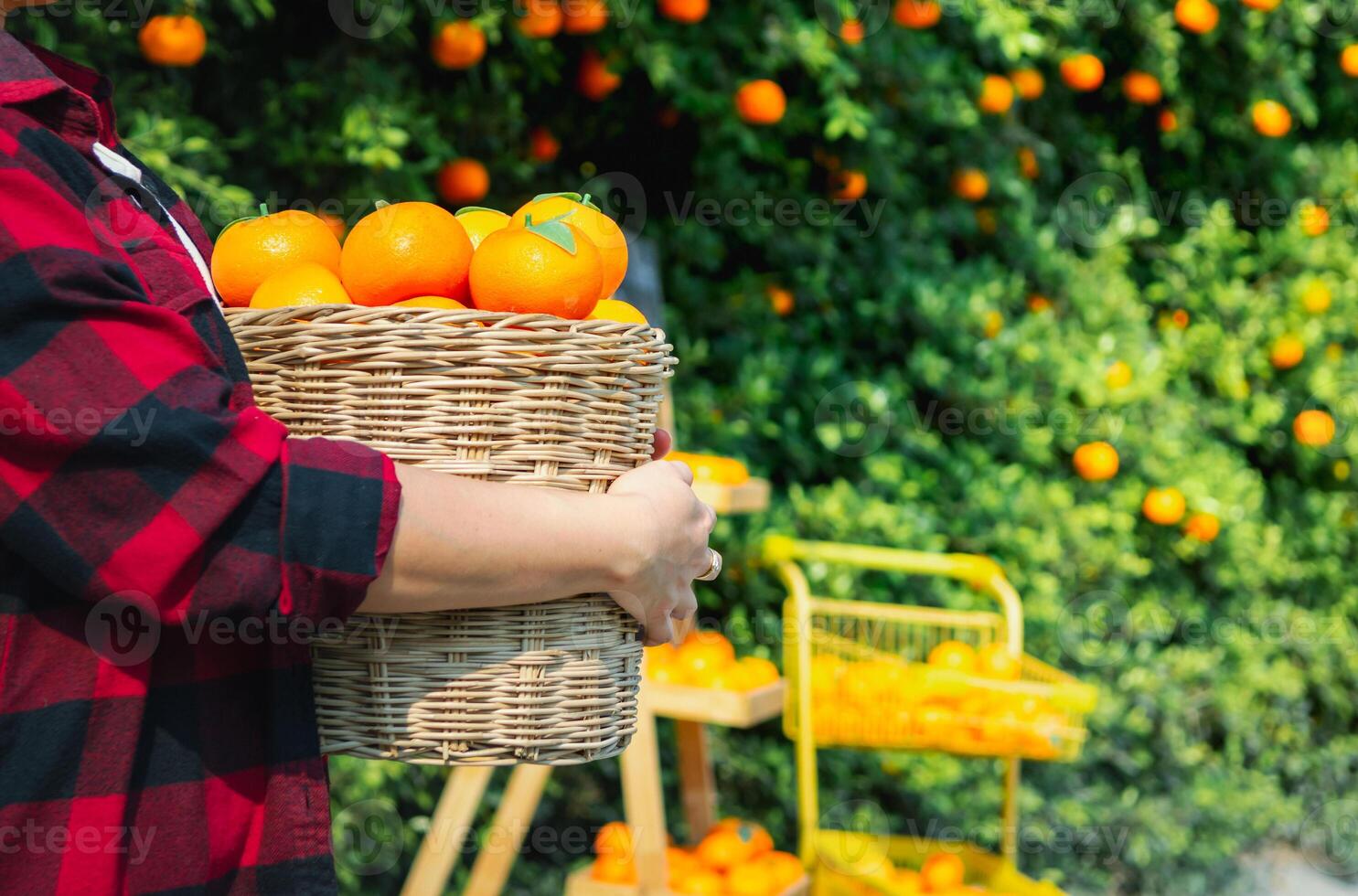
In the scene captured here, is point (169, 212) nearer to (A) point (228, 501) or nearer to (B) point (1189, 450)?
(A) point (228, 501)

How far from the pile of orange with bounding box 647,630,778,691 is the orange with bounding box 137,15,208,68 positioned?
51.1 inches

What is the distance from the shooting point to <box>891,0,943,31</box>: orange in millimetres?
2936

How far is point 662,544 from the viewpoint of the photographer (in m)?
0.98

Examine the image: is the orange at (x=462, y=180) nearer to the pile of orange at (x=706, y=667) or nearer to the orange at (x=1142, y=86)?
the pile of orange at (x=706, y=667)

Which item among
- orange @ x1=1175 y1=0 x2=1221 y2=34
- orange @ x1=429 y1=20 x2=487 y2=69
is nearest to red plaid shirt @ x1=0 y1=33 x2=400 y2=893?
orange @ x1=429 y1=20 x2=487 y2=69

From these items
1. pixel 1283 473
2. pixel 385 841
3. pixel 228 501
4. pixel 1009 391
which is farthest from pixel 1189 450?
pixel 228 501

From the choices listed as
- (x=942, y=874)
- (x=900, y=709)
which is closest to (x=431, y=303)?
(x=900, y=709)

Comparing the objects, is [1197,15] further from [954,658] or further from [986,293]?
[954,658]

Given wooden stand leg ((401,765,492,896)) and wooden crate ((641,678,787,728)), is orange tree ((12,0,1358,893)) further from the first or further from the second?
wooden crate ((641,678,787,728))

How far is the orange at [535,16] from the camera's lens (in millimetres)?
2271

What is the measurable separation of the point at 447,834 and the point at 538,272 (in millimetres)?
1397

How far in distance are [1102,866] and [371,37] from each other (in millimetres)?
2941

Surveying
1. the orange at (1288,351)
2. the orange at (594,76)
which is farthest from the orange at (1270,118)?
the orange at (594,76)

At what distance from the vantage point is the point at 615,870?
7.51 feet
